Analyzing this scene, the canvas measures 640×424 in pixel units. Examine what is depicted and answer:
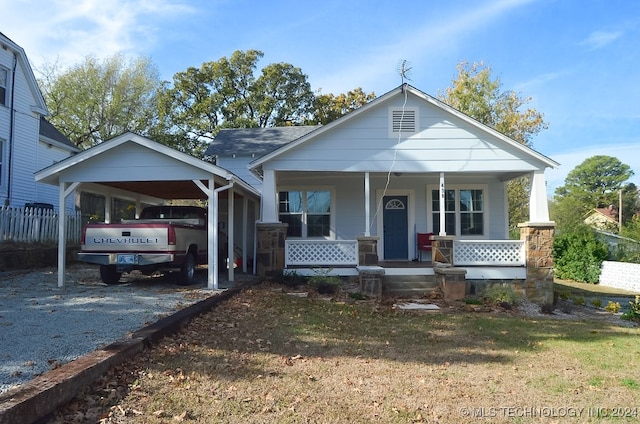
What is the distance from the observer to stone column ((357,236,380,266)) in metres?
11.3

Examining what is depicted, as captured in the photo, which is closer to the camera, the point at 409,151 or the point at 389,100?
the point at 409,151

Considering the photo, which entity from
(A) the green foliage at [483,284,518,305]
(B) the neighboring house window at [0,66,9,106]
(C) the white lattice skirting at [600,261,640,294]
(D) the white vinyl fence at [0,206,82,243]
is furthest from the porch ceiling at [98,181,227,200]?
(C) the white lattice skirting at [600,261,640,294]

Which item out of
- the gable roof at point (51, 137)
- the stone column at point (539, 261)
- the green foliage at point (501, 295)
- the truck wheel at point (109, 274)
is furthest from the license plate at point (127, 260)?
the gable roof at point (51, 137)

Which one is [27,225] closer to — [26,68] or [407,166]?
[26,68]

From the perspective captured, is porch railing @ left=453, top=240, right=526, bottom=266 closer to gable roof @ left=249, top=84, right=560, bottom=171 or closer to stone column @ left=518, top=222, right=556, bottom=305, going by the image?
stone column @ left=518, top=222, right=556, bottom=305

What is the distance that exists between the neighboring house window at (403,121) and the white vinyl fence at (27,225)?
10.5 m

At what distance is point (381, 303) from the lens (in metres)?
9.93

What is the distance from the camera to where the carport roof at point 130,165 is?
9211 mm

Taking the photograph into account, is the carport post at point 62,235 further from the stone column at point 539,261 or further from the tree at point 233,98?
the tree at point 233,98

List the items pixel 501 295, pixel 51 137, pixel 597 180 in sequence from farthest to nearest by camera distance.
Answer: pixel 597 180 → pixel 51 137 → pixel 501 295

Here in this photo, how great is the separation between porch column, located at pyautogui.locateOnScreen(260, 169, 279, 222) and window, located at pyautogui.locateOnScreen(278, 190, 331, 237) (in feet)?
8.43

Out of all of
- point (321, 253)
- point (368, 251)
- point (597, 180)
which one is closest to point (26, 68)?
point (321, 253)

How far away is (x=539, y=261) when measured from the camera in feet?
37.4

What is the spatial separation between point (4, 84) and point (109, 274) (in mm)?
10863
